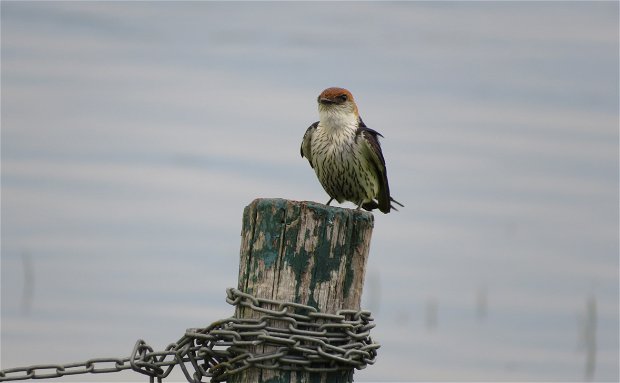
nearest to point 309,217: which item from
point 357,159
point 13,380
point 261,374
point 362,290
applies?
point 362,290

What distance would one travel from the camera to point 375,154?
22.2 feet

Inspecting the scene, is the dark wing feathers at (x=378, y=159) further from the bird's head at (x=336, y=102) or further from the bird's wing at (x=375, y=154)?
the bird's head at (x=336, y=102)

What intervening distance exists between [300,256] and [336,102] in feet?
11.1

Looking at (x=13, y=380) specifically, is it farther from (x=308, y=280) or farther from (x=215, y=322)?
(x=308, y=280)

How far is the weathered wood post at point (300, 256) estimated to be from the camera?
142 inches

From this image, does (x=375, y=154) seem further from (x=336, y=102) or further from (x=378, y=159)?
(x=336, y=102)

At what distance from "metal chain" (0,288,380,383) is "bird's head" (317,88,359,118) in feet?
10.7

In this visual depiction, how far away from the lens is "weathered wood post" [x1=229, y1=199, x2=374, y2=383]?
11.8 ft

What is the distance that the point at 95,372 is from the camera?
3658 mm

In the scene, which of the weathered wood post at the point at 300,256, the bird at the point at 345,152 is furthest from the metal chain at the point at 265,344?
the bird at the point at 345,152

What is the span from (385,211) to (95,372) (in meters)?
3.77

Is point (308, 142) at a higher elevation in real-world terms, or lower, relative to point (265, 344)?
higher

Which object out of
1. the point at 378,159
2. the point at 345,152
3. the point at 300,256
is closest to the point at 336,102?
the point at 345,152

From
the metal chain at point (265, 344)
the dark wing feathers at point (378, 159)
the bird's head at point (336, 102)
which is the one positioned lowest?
the metal chain at point (265, 344)
